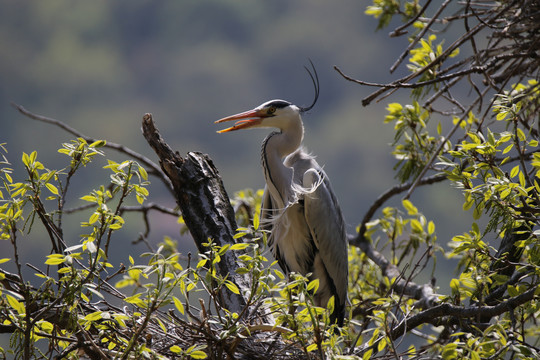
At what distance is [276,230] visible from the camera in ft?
9.25

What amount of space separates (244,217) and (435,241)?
4.10ft

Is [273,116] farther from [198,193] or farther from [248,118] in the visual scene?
[198,193]

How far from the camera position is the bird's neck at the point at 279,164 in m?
2.78

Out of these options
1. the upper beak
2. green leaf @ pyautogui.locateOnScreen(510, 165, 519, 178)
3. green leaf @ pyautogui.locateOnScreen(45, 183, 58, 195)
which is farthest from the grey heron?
green leaf @ pyautogui.locateOnScreen(45, 183, 58, 195)

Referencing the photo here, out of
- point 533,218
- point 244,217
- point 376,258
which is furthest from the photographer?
point 244,217

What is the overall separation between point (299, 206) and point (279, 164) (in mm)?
239

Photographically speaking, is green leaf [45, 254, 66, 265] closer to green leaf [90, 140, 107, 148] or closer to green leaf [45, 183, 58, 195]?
green leaf [45, 183, 58, 195]

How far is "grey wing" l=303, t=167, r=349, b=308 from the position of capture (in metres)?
2.71

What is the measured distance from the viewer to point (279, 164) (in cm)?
280

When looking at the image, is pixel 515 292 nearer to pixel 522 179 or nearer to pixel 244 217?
pixel 522 179

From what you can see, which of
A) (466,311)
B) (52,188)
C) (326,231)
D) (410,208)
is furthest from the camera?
(326,231)

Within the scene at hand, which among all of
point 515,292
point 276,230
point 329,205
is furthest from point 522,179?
point 276,230

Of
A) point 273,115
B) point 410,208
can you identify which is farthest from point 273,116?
point 410,208

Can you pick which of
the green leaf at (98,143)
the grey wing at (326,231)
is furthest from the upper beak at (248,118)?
the green leaf at (98,143)
